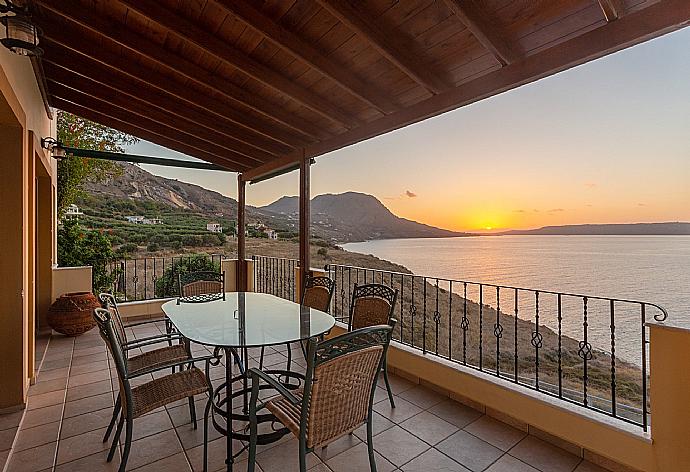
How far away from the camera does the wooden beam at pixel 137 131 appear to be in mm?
4598

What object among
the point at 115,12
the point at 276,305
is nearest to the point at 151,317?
the point at 276,305

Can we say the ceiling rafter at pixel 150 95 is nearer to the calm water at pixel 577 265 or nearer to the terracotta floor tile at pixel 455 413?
the calm water at pixel 577 265

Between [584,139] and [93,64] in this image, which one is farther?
[584,139]

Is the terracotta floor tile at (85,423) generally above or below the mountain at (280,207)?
below

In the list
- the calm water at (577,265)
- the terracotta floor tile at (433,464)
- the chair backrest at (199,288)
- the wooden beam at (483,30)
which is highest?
the wooden beam at (483,30)

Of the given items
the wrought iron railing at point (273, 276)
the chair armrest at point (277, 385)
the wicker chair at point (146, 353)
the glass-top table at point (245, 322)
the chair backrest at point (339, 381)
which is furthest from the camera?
the wrought iron railing at point (273, 276)

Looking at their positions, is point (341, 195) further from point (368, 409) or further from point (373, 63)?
point (368, 409)

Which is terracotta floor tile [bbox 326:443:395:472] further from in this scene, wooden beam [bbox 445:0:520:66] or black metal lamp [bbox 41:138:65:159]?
black metal lamp [bbox 41:138:65:159]

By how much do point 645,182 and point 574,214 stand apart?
103cm

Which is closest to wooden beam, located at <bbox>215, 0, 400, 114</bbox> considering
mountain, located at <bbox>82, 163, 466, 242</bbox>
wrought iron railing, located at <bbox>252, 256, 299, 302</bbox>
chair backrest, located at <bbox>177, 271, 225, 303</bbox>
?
chair backrest, located at <bbox>177, 271, 225, 303</bbox>

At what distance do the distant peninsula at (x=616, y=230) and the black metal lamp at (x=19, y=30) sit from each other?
14.1ft

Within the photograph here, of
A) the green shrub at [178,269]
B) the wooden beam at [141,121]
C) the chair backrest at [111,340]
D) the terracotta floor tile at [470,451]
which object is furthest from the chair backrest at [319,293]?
the green shrub at [178,269]

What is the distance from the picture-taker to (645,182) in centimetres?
333

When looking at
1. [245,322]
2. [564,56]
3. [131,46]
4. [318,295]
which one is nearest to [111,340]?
[245,322]
